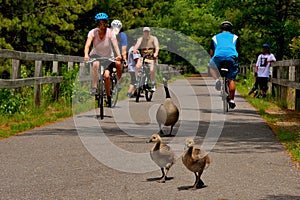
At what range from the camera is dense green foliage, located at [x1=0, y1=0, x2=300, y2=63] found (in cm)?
2295

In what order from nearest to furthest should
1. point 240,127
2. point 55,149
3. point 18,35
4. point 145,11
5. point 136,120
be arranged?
point 55,149 → point 240,127 → point 136,120 → point 18,35 → point 145,11

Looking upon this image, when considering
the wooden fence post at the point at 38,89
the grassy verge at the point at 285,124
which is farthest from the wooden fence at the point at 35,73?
the grassy verge at the point at 285,124

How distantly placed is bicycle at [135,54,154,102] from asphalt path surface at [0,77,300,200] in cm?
536

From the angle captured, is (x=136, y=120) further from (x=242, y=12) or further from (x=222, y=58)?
(x=242, y=12)

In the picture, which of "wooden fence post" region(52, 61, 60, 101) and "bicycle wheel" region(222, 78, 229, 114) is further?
"wooden fence post" region(52, 61, 60, 101)

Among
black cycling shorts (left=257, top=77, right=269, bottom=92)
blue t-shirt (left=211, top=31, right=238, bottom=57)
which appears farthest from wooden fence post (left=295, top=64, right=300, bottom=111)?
black cycling shorts (left=257, top=77, right=269, bottom=92)

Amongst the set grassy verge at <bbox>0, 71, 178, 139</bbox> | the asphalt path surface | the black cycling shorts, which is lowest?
the asphalt path surface

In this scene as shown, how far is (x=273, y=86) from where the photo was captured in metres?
19.1

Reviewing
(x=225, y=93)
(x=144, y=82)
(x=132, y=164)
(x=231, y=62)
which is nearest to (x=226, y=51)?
(x=231, y=62)

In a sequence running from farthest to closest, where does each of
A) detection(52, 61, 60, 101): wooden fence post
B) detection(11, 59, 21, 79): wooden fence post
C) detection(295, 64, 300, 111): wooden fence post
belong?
detection(52, 61, 60, 101): wooden fence post
detection(295, 64, 300, 111): wooden fence post
detection(11, 59, 21, 79): wooden fence post

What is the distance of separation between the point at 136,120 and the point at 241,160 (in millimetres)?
4620

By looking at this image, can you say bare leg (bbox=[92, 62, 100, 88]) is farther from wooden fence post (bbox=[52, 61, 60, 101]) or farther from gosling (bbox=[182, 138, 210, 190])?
gosling (bbox=[182, 138, 210, 190])

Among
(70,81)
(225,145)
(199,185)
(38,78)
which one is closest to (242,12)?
(70,81)

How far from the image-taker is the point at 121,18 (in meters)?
40.9
